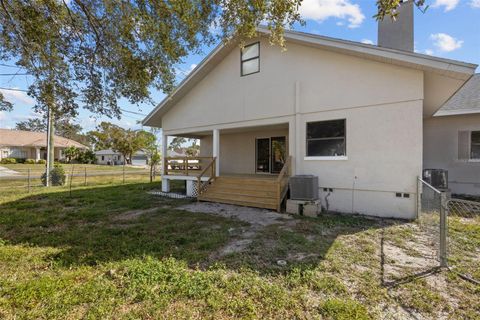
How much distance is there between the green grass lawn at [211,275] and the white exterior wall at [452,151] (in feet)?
20.4

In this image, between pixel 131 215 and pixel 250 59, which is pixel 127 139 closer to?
pixel 250 59

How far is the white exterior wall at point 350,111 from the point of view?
6.92 meters

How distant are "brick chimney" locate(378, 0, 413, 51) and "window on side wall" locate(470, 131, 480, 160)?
459 cm

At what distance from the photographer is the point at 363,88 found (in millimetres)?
7512

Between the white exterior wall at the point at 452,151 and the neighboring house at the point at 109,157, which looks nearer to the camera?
the white exterior wall at the point at 452,151

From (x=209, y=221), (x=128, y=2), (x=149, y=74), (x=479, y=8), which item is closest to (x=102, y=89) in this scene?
(x=149, y=74)

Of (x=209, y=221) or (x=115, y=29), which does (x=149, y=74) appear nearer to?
(x=115, y=29)

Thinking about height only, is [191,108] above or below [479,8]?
below

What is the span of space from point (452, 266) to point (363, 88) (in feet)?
16.8

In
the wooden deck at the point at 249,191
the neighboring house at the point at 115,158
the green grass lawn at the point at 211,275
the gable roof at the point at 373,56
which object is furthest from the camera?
the neighboring house at the point at 115,158

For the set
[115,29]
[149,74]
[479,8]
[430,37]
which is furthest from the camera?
[430,37]

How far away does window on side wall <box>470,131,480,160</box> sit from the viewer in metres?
10.1

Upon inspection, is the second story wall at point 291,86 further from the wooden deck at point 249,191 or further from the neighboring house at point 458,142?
the neighboring house at point 458,142

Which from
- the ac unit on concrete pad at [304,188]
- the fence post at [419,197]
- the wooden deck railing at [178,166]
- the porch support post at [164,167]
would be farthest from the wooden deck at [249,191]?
the fence post at [419,197]
